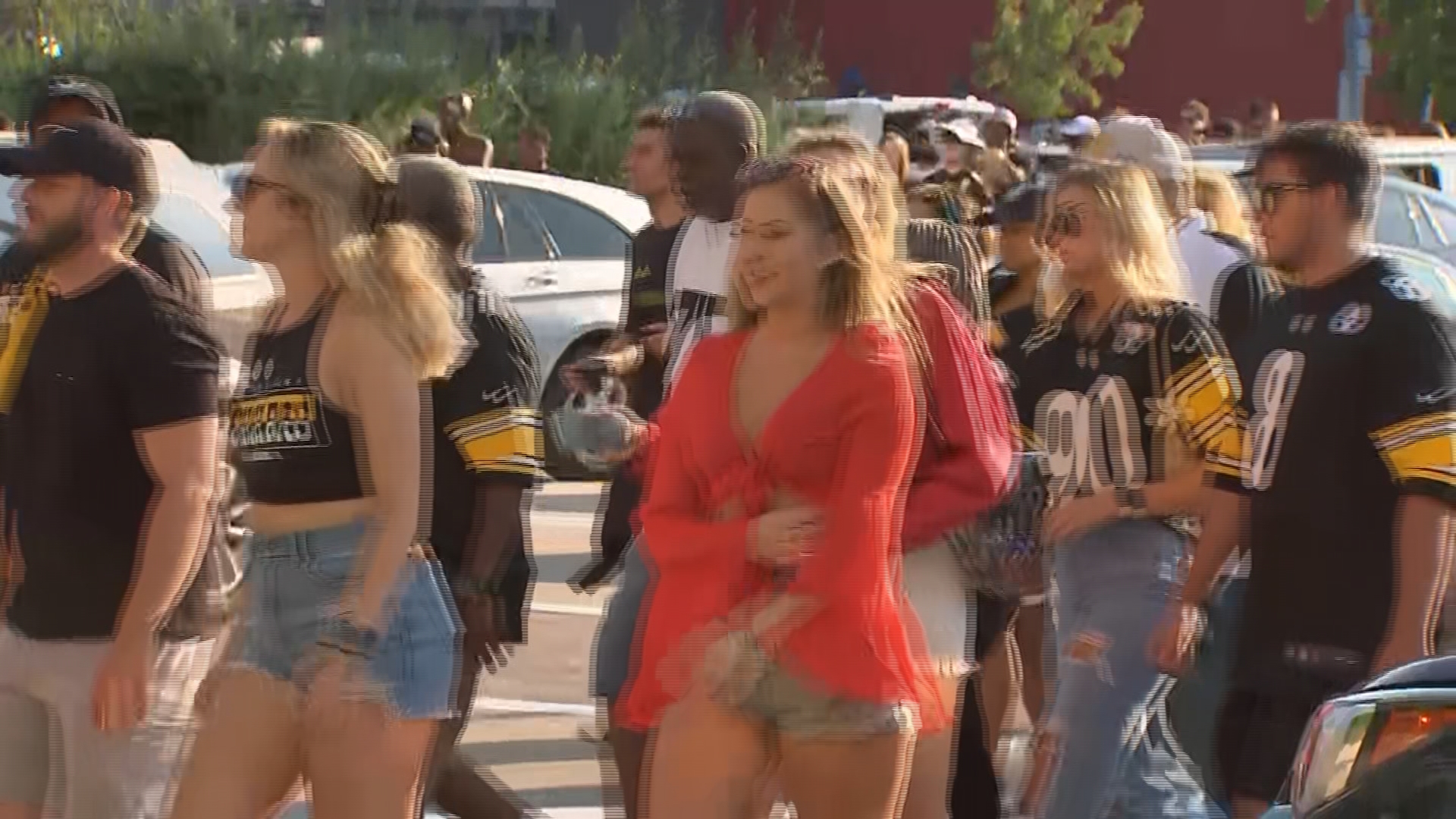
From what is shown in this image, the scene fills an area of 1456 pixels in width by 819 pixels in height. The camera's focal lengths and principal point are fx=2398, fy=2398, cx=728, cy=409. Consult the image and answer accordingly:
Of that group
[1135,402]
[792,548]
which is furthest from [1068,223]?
[792,548]

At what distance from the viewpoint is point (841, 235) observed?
4.14 m

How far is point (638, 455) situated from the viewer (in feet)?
16.4

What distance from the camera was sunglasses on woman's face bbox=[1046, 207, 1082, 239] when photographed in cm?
536

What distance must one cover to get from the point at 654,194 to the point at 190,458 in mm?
2221

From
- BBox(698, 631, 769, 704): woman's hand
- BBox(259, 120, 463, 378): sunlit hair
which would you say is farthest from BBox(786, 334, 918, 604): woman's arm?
BBox(259, 120, 463, 378): sunlit hair

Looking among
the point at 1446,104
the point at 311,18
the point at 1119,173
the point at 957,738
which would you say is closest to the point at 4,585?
the point at 957,738

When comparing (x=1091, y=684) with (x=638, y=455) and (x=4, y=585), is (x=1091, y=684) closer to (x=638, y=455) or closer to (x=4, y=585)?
(x=638, y=455)

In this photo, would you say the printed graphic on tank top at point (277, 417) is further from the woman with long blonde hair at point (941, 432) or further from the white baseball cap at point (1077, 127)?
the white baseball cap at point (1077, 127)

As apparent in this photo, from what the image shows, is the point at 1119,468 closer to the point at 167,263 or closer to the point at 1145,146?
the point at 167,263

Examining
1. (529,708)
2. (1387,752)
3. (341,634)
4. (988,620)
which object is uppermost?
(1387,752)

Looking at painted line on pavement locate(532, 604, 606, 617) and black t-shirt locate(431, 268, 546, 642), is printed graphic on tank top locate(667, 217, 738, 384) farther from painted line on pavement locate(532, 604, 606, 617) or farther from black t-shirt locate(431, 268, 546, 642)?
painted line on pavement locate(532, 604, 606, 617)

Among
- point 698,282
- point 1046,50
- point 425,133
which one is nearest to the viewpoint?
point 698,282

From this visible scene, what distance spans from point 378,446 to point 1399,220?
11132 millimetres

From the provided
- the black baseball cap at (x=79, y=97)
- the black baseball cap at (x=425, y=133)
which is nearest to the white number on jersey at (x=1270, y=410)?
the black baseball cap at (x=79, y=97)
